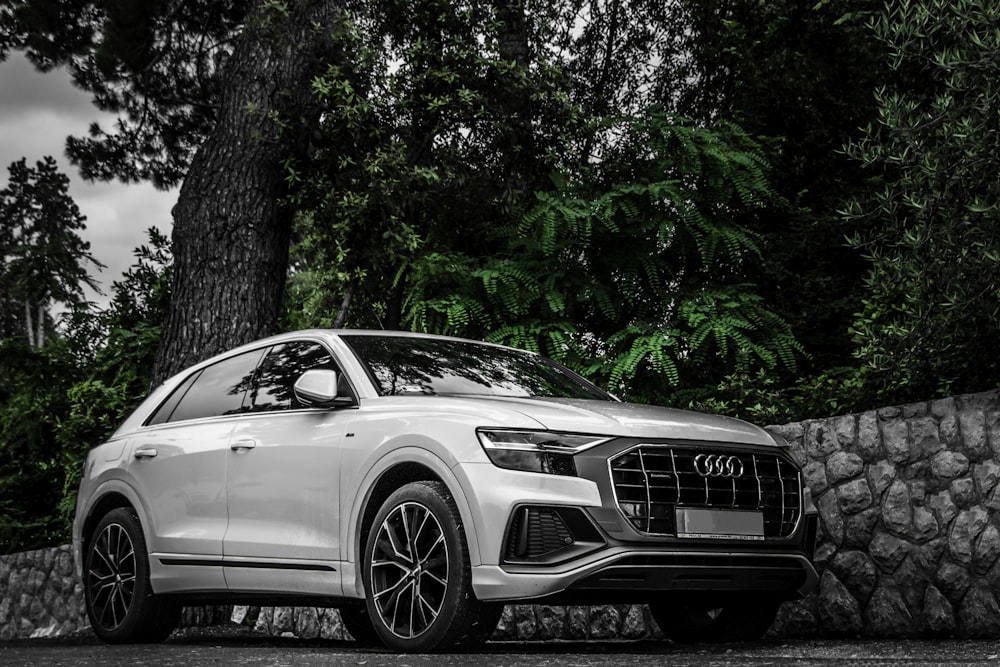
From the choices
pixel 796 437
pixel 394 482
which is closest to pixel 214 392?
pixel 394 482

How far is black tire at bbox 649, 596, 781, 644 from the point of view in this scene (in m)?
7.25

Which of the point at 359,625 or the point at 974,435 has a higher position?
the point at 974,435

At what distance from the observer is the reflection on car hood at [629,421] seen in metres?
6.16

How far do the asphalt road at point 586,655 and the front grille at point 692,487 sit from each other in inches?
25.9

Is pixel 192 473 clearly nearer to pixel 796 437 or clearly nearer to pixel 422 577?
pixel 422 577

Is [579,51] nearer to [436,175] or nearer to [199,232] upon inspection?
[436,175]

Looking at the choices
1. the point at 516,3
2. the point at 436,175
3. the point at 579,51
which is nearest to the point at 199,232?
the point at 436,175

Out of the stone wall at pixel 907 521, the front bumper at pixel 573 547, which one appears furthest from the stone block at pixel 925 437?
the front bumper at pixel 573 547

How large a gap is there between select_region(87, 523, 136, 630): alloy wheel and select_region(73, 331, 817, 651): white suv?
0.05 ft

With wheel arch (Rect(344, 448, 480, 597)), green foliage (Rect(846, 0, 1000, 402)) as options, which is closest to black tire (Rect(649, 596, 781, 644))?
wheel arch (Rect(344, 448, 480, 597))

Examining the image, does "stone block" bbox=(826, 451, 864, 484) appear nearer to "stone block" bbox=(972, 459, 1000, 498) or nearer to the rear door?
"stone block" bbox=(972, 459, 1000, 498)

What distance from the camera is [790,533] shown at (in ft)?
22.2

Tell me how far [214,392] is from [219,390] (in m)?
0.06

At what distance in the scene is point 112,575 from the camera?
28.1 ft
